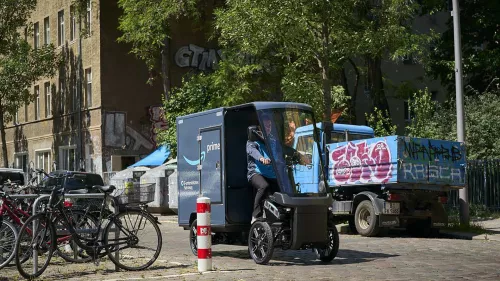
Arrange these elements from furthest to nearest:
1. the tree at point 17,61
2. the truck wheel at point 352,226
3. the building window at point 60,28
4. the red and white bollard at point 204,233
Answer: the building window at point 60,28 → the tree at point 17,61 → the truck wheel at point 352,226 → the red and white bollard at point 204,233

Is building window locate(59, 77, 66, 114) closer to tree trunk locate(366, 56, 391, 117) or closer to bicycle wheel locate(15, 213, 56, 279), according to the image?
tree trunk locate(366, 56, 391, 117)

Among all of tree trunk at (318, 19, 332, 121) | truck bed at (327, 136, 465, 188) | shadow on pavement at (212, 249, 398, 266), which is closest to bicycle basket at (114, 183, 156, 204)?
shadow on pavement at (212, 249, 398, 266)

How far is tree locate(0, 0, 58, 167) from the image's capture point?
45188 millimetres

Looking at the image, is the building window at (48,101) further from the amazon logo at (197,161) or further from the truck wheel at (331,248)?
the truck wheel at (331,248)

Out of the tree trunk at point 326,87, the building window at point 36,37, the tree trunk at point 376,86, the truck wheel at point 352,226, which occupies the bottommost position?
the truck wheel at point 352,226

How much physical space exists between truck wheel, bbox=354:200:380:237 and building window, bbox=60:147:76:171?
27.8 meters

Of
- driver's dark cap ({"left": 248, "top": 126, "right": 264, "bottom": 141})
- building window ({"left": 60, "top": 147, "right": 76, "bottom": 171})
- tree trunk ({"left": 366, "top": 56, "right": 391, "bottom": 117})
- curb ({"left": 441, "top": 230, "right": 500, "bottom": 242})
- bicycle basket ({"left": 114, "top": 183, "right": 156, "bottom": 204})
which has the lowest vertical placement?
curb ({"left": 441, "top": 230, "right": 500, "bottom": 242})

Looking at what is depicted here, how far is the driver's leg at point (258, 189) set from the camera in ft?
44.4

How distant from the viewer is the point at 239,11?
26.6 meters

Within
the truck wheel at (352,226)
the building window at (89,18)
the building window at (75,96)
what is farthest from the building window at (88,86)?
the truck wheel at (352,226)

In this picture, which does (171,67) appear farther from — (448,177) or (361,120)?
(448,177)

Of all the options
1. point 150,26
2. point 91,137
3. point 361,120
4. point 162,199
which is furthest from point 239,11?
point 361,120

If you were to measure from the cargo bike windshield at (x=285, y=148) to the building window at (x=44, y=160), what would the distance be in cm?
3623

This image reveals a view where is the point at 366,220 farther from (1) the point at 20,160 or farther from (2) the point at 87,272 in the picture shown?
(1) the point at 20,160
